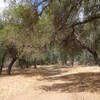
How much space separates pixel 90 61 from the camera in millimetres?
76188

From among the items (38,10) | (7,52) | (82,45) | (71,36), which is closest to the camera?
(38,10)

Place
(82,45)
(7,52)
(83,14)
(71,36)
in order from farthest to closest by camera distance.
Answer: (7,52) → (82,45) → (71,36) → (83,14)

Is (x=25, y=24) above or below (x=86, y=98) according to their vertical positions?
above

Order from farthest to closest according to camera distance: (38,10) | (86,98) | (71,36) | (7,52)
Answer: (7,52) → (71,36) → (38,10) → (86,98)

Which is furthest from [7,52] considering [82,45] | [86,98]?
[86,98]

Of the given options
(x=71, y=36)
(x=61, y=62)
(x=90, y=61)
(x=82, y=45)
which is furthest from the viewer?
(x=61, y=62)

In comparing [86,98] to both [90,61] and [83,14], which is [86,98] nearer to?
[83,14]

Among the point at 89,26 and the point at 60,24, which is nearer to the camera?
the point at 60,24

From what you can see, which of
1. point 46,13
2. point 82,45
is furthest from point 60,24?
point 82,45

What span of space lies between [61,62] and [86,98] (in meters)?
72.8

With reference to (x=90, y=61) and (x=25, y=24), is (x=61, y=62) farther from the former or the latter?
(x=25, y=24)

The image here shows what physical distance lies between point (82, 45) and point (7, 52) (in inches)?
587

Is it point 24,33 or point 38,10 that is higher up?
point 38,10

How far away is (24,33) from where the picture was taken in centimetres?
1641
